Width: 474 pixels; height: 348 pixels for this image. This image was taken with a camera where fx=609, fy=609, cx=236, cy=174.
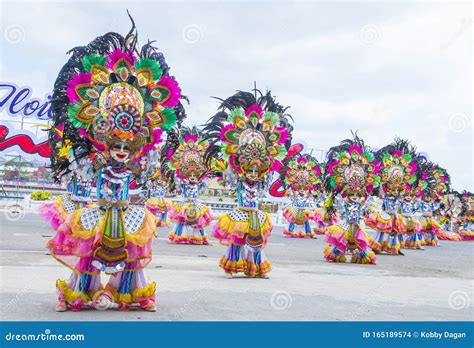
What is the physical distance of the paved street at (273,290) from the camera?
725 centimetres

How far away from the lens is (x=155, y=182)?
25.6m

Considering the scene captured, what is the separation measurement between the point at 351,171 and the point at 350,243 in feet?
5.56

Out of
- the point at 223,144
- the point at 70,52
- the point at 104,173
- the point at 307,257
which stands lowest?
the point at 307,257

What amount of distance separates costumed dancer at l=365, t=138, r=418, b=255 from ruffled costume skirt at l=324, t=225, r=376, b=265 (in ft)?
12.4

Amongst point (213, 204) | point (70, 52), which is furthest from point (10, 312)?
point (213, 204)

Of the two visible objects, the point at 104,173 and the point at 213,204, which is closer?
the point at 104,173

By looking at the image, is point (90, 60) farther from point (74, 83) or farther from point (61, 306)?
point (61, 306)

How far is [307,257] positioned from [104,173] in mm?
10010

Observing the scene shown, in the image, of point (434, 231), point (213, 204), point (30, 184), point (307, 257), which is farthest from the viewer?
point (30, 184)

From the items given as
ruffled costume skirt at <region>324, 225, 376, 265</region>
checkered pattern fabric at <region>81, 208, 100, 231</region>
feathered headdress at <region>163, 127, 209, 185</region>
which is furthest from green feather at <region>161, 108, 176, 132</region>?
feathered headdress at <region>163, 127, 209, 185</region>

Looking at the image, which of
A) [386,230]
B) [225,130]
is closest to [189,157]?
Result: [386,230]

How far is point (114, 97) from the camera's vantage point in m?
7.09

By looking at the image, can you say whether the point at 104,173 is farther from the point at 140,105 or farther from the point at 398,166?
the point at 398,166

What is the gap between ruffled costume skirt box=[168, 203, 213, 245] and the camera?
61.5 ft
